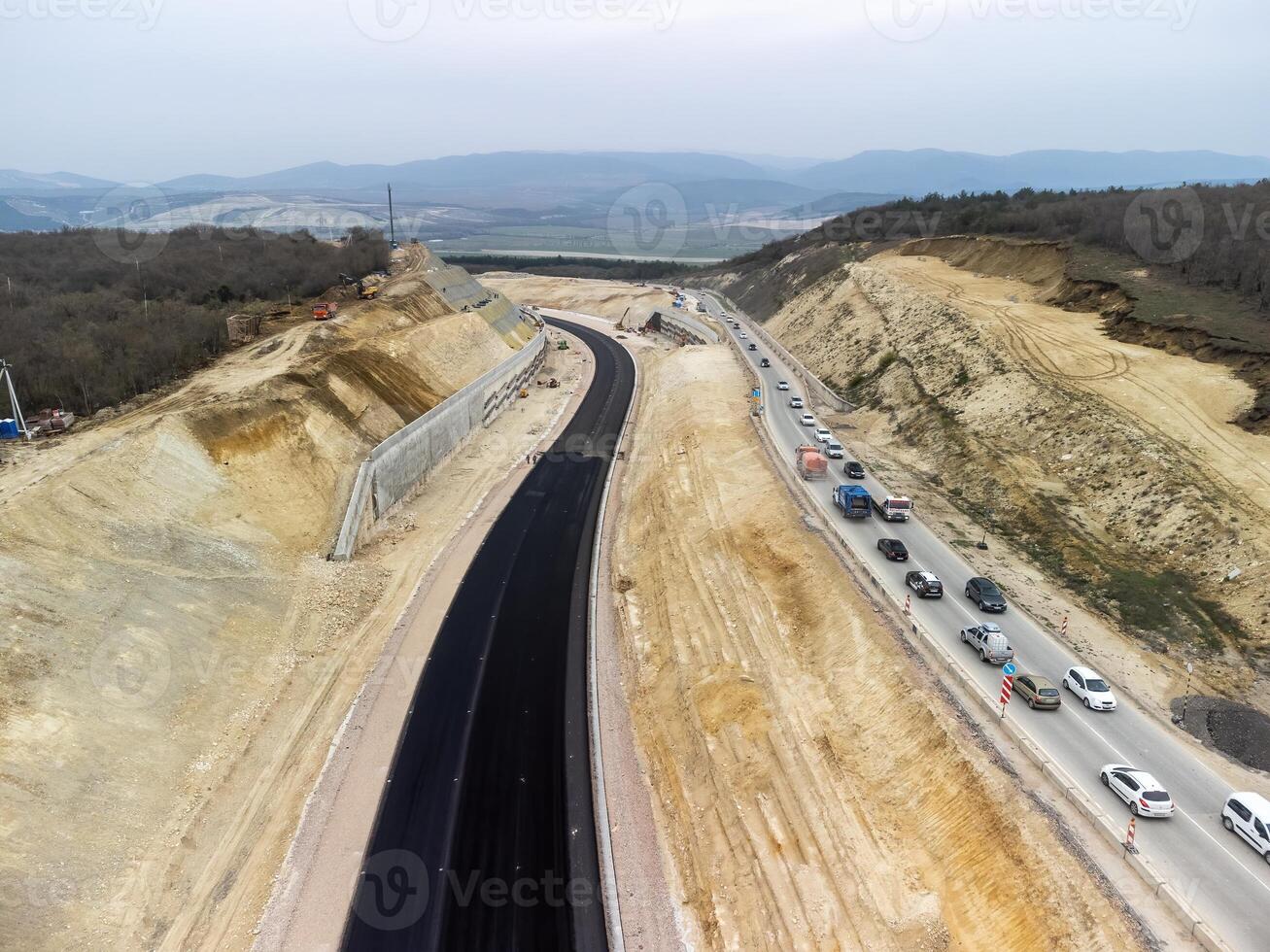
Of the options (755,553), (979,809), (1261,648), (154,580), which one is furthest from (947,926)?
(154,580)

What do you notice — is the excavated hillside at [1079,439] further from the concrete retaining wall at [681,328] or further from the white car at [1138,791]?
the concrete retaining wall at [681,328]

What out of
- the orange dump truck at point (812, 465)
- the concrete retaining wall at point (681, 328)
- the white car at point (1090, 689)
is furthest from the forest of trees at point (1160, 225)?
the white car at point (1090, 689)

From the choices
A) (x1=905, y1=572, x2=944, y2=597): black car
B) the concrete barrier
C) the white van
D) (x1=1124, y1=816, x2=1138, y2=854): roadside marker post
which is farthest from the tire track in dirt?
the concrete barrier

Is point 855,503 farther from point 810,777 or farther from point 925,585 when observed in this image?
point 810,777

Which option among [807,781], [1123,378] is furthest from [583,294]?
[807,781]

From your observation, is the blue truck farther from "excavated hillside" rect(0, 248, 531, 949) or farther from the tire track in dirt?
"excavated hillside" rect(0, 248, 531, 949)

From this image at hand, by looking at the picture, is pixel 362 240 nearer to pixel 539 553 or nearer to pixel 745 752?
pixel 539 553
